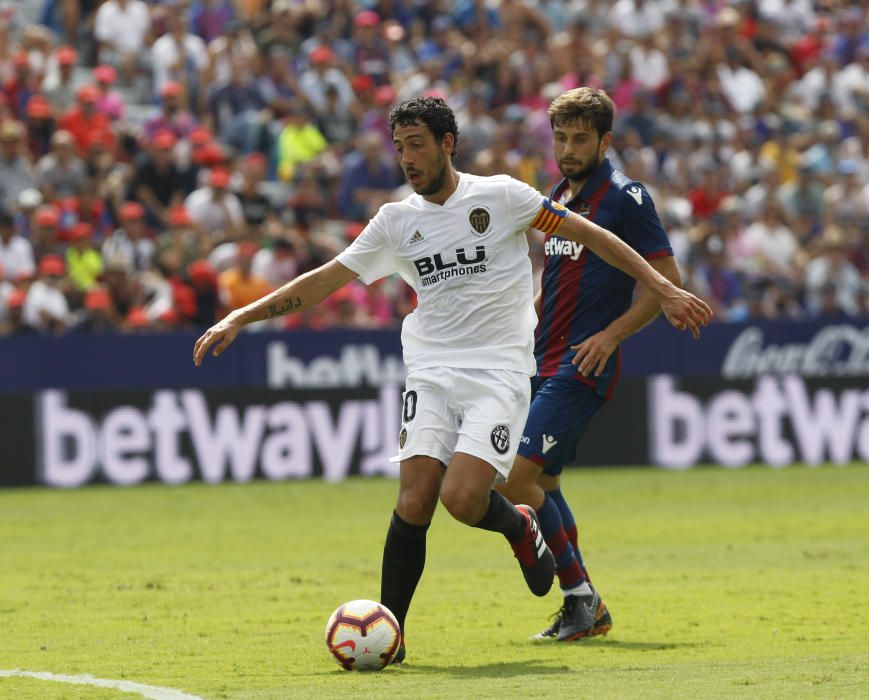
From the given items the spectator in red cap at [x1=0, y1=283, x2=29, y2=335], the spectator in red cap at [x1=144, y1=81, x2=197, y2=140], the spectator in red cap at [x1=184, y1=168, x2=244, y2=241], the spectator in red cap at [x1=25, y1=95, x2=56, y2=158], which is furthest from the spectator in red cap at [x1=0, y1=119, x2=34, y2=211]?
the spectator in red cap at [x1=184, y1=168, x2=244, y2=241]

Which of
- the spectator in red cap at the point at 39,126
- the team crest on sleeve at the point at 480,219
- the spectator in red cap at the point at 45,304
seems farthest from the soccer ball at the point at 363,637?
the spectator in red cap at the point at 39,126

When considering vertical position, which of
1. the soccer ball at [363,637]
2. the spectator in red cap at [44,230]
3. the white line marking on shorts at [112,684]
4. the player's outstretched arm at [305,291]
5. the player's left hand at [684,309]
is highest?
the spectator in red cap at [44,230]

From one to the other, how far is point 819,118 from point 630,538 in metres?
14.1

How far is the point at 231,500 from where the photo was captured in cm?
1658

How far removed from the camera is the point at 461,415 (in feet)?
24.9

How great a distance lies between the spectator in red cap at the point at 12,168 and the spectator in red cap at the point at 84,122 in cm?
69

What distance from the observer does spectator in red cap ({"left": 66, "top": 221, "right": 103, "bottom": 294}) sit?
61.0ft

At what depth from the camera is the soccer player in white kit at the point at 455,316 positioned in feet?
24.4

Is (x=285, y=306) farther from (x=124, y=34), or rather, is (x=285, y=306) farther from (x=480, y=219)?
(x=124, y=34)

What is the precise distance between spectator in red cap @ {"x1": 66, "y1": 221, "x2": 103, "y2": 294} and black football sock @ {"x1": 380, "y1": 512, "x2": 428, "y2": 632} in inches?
460

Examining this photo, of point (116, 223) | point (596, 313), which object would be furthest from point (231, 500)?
point (596, 313)

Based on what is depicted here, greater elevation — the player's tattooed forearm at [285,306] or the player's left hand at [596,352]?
the player's tattooed forearm at [285,306]

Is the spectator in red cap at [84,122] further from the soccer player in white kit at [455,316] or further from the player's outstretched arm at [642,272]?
the player's outstretched arm at [642,272]

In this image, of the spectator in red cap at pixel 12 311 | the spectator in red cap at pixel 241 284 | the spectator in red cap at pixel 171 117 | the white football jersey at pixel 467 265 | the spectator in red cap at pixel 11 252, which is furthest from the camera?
the spectator in red cap at pixel 171 117
